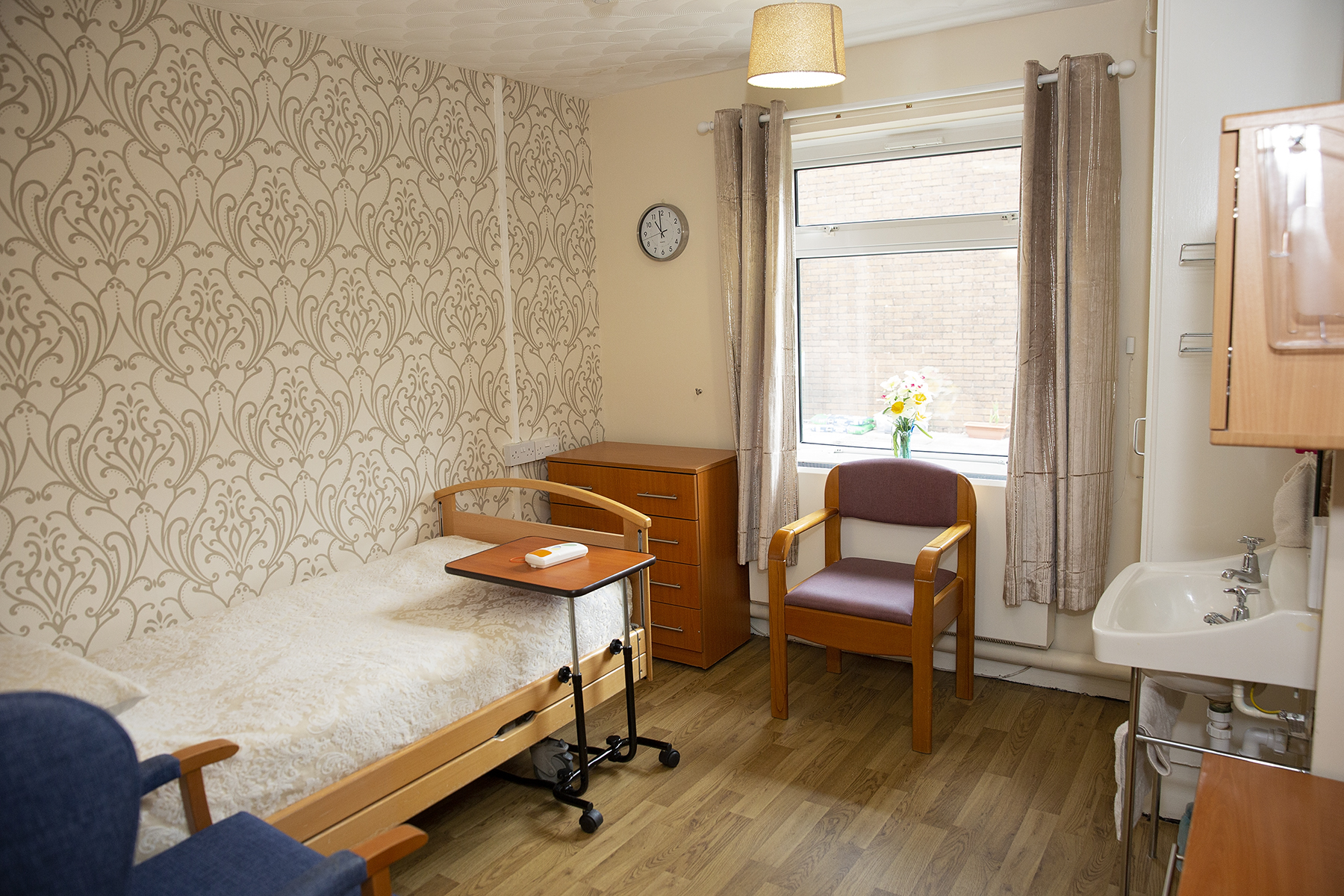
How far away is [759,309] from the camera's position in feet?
11.8

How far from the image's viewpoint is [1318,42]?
84.4 inches

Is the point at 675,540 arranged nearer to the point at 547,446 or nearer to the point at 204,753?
the point at 547,446

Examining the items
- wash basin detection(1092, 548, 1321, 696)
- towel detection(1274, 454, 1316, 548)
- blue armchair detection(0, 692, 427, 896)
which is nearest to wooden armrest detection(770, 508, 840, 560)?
wash basin detection(1092, 548, 1321, 696)

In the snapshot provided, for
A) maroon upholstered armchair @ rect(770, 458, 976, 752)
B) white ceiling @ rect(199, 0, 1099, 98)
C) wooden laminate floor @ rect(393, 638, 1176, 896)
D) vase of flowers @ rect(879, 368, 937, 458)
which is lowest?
wooden laminate floor @ rect(393, 638, 1176, 896)

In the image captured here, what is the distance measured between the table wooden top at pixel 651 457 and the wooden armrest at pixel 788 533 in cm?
47

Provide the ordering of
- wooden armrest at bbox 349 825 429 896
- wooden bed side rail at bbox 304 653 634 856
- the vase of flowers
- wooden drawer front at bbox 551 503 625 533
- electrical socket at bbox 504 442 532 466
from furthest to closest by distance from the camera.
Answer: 1. electrical socket at bbox 504 442 532 466
2. wooden drawer front at bbox 551 503 625 533
3. the vase of flowers
4. wooden bed side rail at bbox 304 653 634 856
5. wooden armrest at bbox 349 825 429 896

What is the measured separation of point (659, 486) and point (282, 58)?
80.6 inches

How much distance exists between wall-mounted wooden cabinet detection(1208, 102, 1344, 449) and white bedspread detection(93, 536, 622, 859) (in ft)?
6.23

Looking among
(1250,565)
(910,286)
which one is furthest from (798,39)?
(1250,565)

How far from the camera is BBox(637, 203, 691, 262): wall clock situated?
3936mm

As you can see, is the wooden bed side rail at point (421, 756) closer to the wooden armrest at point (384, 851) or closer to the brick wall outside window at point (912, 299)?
the wooden armrest at point (384, 851)

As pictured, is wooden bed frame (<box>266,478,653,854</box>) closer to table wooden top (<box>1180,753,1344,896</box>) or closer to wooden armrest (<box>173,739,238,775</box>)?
wooden armrest (<box>173,739,238,775</box>)

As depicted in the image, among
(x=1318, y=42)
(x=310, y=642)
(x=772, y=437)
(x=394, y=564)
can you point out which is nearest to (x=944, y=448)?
(x=772, y=437)

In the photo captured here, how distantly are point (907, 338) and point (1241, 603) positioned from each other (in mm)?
1828
